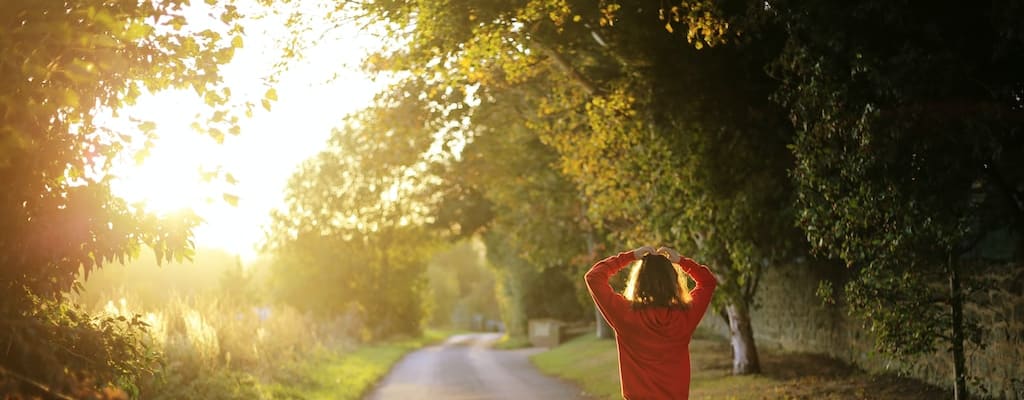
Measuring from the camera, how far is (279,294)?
4453 cm

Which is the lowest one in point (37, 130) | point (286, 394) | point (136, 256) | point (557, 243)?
point (286, 394)

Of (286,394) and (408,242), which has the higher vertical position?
(408,242)

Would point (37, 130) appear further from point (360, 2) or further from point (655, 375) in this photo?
point (360, 2)

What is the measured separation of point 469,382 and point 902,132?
14869 mm

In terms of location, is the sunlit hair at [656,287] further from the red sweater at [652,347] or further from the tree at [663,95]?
the tree at [663,95]

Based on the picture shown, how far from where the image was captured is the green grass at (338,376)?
17281 millimetres

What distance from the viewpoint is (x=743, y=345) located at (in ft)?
60.3

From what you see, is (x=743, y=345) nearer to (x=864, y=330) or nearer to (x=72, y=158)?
(x=864, y=330)

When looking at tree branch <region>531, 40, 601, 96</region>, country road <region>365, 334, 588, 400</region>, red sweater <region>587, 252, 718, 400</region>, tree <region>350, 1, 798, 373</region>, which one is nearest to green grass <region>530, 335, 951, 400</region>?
country road <region>365, 334, 588, 400</region>

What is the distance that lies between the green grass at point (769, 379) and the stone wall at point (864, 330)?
287 mm

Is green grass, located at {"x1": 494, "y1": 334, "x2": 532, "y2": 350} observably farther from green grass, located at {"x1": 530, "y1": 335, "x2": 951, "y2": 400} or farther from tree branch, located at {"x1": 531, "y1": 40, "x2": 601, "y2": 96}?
tree branch, located at {"x1": 531, "y1": 40, "x2": 601, "y2": 96}

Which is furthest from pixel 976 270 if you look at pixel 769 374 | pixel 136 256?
pixel 136 256

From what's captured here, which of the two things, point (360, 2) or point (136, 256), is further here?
point (360, 2)

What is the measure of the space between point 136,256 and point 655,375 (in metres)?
3.92
